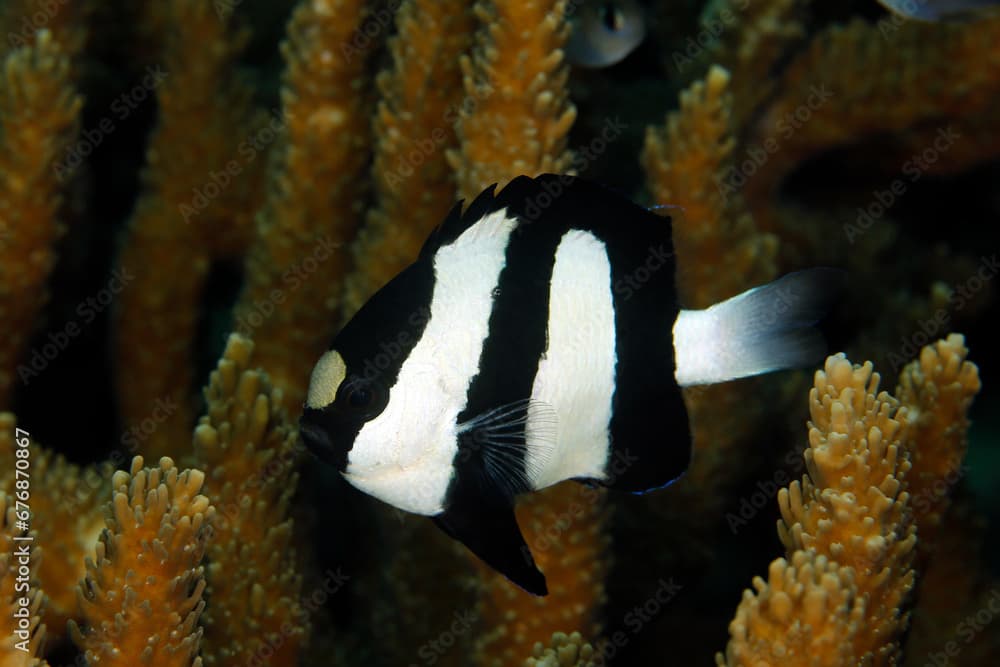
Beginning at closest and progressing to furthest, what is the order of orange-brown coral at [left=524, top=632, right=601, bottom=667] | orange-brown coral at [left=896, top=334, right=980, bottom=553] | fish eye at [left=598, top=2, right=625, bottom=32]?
1. orange-brown coral at [left=524, top=632, right=601, bottom=667]
2. orange-brown coral at [left=896, top=334, right=980, bottom=553]
3. fish eye at [left=598, top=2, right=625, bottom=32]

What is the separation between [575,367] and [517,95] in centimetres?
102

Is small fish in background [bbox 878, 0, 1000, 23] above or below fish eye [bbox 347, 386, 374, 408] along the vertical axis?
below

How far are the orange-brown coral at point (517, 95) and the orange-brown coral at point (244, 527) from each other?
836 mm

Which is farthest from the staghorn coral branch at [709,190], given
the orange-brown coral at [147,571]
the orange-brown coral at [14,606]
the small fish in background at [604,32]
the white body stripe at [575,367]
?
the orange-brown coral at [14,606]

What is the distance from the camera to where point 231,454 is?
207 cm

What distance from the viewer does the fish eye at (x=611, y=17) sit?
362cm

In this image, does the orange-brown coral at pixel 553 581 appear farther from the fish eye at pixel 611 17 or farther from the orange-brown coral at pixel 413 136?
the fish eye at pixel 611 17

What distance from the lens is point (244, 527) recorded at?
2.08 meters

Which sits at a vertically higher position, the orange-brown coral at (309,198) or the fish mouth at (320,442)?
the fish mouth at (320,442)

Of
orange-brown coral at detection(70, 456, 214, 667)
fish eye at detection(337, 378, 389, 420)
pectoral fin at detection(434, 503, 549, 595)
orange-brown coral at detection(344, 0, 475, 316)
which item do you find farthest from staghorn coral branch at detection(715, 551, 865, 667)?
orange-brown coral at detection(344, 0, 475, 316)

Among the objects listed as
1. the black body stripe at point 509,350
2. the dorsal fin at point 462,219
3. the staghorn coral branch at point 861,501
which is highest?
the dorsal fin at point 462,219

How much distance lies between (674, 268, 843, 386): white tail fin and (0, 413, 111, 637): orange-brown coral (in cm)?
171

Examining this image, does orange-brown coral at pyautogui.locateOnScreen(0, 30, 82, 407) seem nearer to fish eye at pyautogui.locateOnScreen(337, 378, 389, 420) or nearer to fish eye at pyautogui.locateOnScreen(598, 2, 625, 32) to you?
fish eye at pyautogui.locateOnScreen(337, 378, 389, 420)

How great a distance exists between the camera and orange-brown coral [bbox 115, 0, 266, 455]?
11.1 ft
